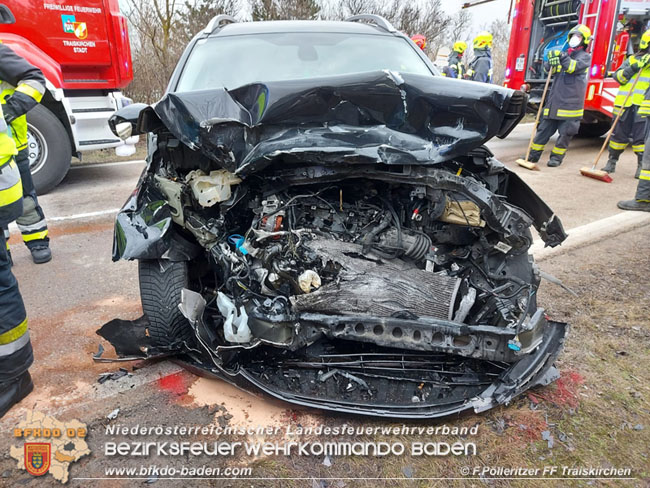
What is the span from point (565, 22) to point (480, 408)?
8.77 m

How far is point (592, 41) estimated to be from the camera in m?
7.56

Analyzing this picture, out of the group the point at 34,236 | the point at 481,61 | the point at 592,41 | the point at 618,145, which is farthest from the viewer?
the point at 481,61

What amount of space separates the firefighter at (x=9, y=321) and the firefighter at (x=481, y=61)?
8.56m

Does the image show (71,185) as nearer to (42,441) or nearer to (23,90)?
(23,90)

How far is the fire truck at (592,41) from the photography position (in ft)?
24.5

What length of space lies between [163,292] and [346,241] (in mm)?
1004

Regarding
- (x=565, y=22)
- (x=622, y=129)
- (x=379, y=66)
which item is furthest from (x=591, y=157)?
(x=379, y=66)

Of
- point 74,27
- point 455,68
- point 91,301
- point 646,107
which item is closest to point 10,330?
point 91,301

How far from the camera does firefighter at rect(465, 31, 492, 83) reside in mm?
9031

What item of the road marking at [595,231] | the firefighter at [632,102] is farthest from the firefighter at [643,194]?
the firefighter at [632,102]

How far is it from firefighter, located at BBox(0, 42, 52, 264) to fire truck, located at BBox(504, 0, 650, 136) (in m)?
6.36

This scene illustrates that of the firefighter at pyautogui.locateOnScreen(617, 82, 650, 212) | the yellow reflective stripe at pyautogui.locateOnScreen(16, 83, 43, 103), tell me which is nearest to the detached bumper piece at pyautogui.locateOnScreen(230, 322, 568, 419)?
the yellow reflective stripe at pyautogui.locateOnScreen(16, 83, 43, 103)

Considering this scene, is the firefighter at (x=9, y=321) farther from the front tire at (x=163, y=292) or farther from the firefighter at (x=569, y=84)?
the firefighter at (x=569, y=84)

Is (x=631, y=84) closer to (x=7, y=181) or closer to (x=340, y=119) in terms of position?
(x=340, y=119)
